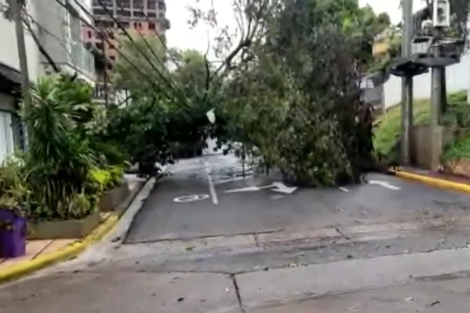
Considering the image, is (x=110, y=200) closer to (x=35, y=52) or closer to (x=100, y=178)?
(x=100, y=178)

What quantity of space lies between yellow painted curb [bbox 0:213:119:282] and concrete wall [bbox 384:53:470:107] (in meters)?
16.2

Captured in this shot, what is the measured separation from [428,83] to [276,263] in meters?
20.4

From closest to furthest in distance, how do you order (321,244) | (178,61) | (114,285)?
1. (114,285)
2. (321,244)
3. (178,61)

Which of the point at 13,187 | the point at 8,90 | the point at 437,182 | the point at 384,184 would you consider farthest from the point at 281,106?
the point at 13,187

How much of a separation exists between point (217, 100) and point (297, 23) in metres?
3.78

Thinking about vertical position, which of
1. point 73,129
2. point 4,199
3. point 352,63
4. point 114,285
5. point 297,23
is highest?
point 297,23

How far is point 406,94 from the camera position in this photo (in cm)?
2009

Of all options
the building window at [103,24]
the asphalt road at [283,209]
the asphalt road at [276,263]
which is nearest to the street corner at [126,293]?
the asphalt road at [276,263]

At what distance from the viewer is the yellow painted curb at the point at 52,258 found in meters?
7.76

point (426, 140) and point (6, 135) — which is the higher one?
point (6, 135)

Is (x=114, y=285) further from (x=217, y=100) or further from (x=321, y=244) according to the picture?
(x=217, y=100)

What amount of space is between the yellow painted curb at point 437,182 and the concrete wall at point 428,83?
6.34 metres

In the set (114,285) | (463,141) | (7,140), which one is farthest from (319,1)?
(114,285)

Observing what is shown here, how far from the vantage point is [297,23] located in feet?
66.2
